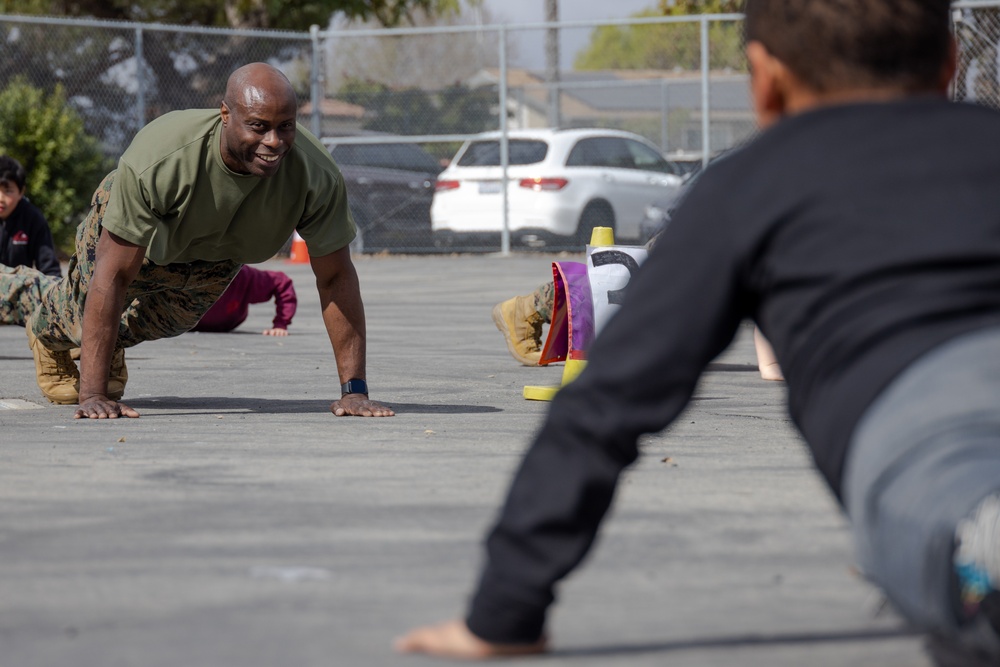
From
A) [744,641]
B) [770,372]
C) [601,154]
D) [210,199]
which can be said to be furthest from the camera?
[601,154]

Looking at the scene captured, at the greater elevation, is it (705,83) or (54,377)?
(54,377)

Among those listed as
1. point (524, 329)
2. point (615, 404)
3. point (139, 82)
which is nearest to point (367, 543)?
point (615, 404)

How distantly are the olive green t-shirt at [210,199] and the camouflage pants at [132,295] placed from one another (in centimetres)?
14

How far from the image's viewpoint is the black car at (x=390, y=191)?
2012cm

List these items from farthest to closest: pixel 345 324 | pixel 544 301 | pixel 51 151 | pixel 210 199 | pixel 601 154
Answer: pixel 601 154 < pixel 51 151 < pixel 544 301 < pixel 345 324 < pixel 210 199

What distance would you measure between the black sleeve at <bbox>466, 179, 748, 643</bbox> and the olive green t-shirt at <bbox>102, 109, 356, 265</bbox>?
3556mm

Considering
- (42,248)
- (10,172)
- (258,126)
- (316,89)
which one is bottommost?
(316,89)

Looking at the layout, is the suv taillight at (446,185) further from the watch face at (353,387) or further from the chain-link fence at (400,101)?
the watch face at (353,387)

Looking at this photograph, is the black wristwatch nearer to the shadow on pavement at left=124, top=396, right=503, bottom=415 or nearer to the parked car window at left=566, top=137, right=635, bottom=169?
the shadow on pavement at left=124, top=396, right=503, bottom=415

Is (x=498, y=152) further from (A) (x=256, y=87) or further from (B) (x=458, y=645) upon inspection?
(B) (x=458, y=645)

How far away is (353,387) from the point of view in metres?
5.94

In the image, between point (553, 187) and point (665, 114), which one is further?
point (665, 114)

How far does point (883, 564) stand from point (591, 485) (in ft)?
1.47

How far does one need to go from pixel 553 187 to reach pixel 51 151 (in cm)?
632
